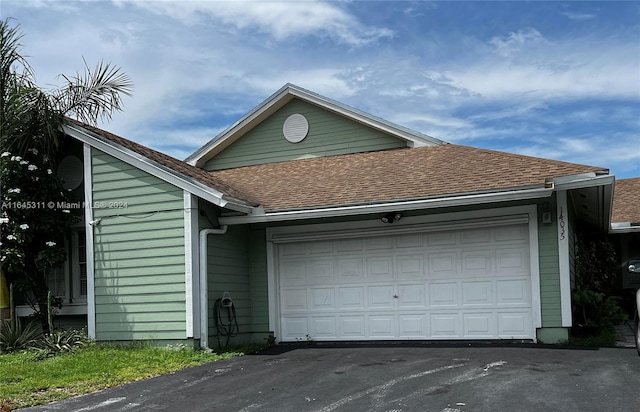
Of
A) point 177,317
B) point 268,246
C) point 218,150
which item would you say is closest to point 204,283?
point 177,317

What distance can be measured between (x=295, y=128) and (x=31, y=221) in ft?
21.0

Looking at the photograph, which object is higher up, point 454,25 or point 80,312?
point 454,25

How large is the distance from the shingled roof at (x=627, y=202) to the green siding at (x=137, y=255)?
38.3ft

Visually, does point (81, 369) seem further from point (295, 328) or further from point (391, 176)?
point (391, 176)

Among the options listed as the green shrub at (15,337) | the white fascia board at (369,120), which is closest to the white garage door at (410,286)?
the white fascia board at (369,120)

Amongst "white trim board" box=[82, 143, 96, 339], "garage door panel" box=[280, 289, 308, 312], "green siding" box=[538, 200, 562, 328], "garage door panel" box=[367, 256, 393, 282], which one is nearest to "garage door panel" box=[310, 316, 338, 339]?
"garage door panel" box=[280, 289, 308, 312]

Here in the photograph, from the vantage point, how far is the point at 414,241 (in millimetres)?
12336

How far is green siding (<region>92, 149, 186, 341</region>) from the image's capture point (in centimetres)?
1160

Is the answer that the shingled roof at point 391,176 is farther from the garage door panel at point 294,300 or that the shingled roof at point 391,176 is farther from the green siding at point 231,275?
the garage door panel at point 294,300

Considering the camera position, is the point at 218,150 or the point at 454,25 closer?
the point at 454,25

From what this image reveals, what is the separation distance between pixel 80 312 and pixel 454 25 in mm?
9551

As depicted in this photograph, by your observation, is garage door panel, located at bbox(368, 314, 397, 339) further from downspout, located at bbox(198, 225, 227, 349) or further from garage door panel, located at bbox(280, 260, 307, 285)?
downspout, located at bbox(198, 225, 227, 349)

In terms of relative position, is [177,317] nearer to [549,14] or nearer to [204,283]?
[204,283]

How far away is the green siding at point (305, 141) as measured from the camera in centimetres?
1530
